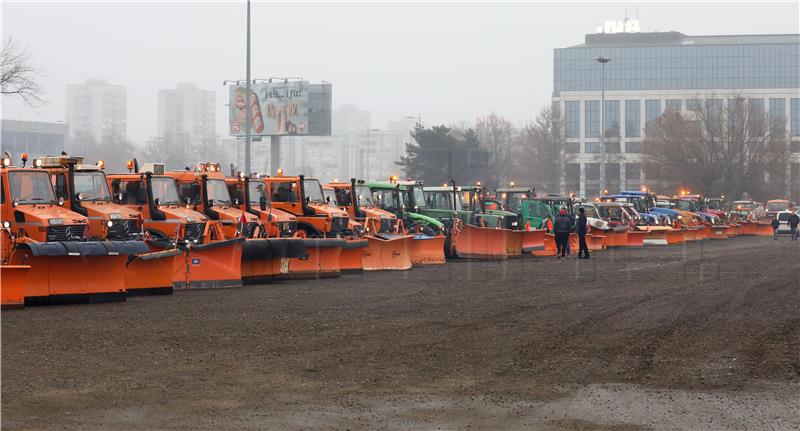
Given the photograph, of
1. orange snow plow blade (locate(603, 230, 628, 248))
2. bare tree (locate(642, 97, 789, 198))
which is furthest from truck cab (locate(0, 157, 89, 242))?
bare tree (locate(642, 97, 789, 198))

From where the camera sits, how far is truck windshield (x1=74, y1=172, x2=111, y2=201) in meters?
20.9

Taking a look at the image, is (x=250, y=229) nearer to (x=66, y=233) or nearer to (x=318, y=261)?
(x=318, y=261)

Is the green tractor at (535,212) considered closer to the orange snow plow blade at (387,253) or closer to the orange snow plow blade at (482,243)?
the orange snow plow blade at (482,243)

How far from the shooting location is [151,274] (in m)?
20.4

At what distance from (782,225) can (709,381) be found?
5646 centimetres

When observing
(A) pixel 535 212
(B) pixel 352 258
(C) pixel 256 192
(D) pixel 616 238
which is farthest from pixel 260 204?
(D) pixel 616 238

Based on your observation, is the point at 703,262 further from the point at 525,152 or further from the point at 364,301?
the point at 525,152

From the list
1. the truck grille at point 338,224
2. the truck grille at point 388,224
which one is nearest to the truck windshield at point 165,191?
the truck grille at point 338,224

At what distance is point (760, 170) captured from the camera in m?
91.0

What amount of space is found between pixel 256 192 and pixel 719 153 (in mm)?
71418

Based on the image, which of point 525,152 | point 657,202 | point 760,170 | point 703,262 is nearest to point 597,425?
point 703,262

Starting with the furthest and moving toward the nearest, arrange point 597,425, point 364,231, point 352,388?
point 364,231 → point 352,388 → point 597,425

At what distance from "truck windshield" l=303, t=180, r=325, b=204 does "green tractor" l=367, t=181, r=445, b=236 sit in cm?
479

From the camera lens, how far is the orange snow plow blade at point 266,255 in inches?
913
